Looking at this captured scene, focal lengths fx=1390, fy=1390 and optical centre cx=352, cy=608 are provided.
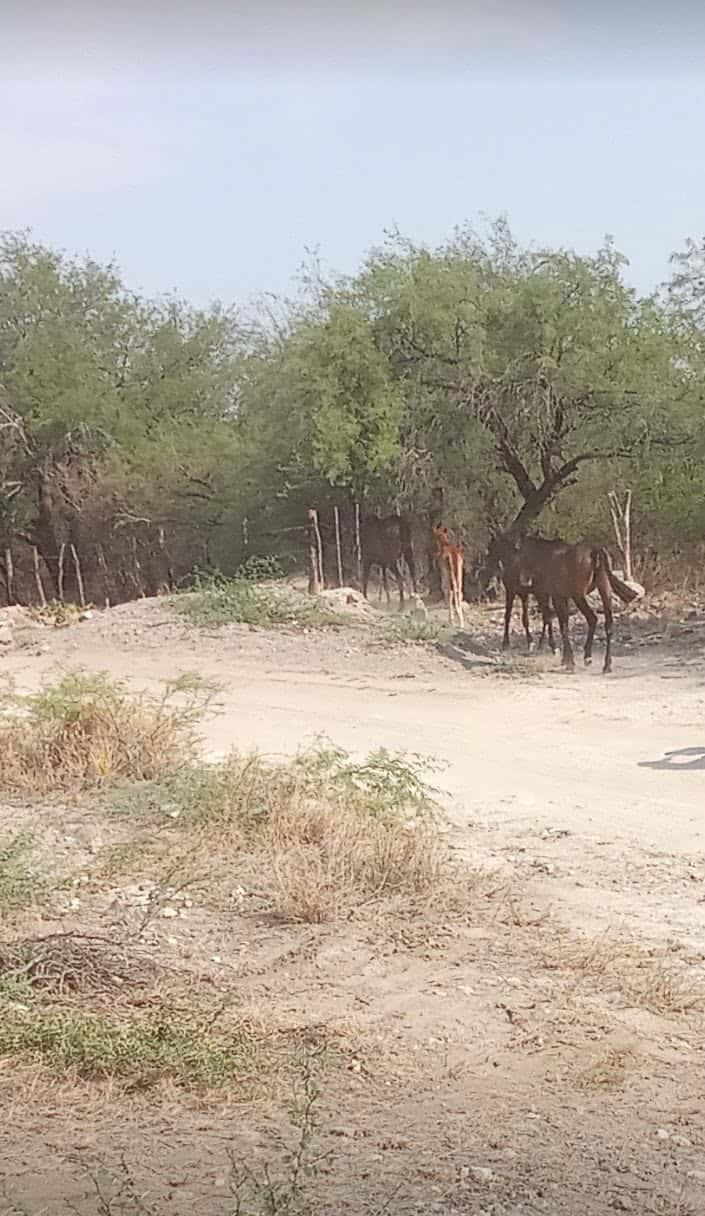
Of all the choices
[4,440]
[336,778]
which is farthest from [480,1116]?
[4,440]

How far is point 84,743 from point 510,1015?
189 inches

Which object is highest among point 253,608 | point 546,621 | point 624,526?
point 624,526

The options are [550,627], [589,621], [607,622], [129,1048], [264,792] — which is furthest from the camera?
[550,627]

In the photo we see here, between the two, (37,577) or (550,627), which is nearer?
(550,627)

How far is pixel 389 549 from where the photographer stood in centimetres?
2359

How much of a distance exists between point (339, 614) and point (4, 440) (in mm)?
13902

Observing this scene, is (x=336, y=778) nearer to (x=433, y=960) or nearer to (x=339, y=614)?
(x=433, y=960)

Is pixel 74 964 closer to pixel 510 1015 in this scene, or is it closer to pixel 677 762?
pixel 510 1015

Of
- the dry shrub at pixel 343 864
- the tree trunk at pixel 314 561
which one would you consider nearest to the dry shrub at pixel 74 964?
the dry shrub at pixel 343 864

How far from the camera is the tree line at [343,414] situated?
1953cm

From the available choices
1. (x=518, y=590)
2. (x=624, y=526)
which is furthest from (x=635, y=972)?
(x=624, y=526)

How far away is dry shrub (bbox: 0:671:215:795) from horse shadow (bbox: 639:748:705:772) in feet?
10.9

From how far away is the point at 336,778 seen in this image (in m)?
8.46

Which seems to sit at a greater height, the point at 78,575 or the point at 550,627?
the point at 78,575
